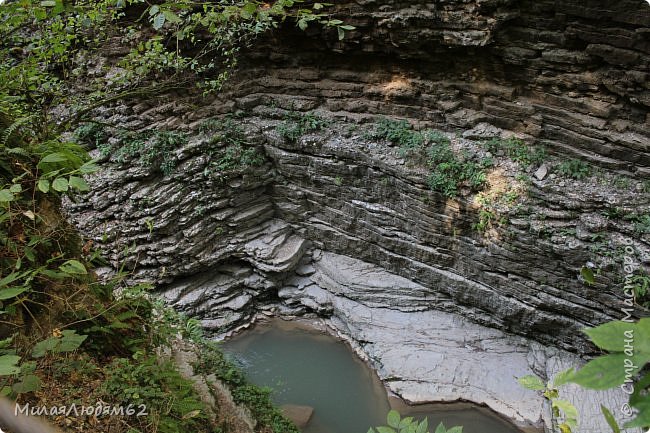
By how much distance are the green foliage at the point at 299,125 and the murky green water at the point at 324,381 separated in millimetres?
3438

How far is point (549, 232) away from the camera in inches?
256

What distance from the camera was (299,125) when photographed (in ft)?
27.3

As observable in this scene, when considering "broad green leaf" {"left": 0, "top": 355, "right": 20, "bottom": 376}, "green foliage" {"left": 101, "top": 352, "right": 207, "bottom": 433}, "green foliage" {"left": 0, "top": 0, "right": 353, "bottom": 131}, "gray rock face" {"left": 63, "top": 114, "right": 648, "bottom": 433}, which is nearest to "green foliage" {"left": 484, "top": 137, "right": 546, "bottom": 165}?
"gray rock face" {"left": 63, "top": 114, "right": 648, "bottom": 433}

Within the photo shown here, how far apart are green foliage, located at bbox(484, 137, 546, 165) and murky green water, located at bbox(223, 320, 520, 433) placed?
3788 mm

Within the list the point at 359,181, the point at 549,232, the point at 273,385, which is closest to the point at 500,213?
the point at 549,232

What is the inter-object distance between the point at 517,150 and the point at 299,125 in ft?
12.1

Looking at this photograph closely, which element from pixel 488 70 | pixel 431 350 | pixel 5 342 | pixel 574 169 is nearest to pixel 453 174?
pixel 574 169

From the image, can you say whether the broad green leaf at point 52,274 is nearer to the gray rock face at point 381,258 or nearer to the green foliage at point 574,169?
the gray rock face at point 381,258

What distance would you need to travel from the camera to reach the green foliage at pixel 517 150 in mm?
7094

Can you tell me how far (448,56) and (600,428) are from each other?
5756 millimetres

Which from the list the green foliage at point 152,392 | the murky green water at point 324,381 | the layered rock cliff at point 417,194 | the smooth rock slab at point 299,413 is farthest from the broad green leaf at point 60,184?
the murky green water at point 324,381

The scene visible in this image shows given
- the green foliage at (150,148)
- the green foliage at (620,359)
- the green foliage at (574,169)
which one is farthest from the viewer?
the green foliage at (150,148)

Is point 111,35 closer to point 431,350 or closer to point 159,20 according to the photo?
point 159,20

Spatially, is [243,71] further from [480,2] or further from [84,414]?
[84,414]
